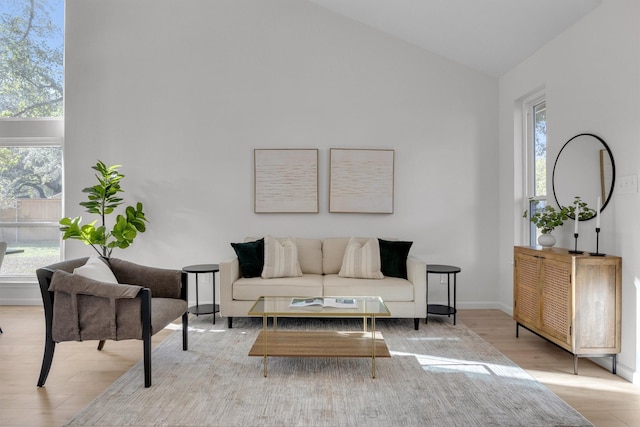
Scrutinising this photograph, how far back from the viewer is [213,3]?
5.49 meters

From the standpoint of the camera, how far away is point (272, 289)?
454 cm

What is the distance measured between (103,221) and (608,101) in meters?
4.97

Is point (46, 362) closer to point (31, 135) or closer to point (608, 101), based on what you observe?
point (31, 135)

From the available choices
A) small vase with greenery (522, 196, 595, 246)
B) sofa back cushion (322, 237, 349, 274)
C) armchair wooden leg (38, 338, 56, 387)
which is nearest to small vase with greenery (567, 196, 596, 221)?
small vase with greenery (522, 196, 595, 246)

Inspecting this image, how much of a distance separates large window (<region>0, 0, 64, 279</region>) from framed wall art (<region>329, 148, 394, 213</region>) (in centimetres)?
344

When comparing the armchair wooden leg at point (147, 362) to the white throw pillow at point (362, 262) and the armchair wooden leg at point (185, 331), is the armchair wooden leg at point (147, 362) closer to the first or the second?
the armchair wooden leg at point (185, 331)

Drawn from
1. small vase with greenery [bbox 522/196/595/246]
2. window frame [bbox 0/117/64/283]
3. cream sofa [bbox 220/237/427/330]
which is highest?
window frame [bbox 0/117/64/283]

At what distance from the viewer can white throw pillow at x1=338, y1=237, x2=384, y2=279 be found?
4707 millimetres

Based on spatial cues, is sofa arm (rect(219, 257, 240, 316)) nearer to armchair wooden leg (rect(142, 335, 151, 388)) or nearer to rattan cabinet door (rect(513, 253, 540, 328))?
armchair wooden leg (rect(142, 335, 151, 388))

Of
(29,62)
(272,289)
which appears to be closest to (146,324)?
(272,289)

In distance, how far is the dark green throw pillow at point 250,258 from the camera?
475 centimetres

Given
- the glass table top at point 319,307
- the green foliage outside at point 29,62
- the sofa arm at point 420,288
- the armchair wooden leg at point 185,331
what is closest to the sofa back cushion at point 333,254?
the sofa arm at point 420,288

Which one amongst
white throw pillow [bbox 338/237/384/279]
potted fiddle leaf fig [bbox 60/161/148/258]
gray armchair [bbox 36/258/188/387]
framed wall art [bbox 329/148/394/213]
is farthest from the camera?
framed wall art [bbox 329/148/394/213]

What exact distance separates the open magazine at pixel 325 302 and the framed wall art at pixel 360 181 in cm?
183
